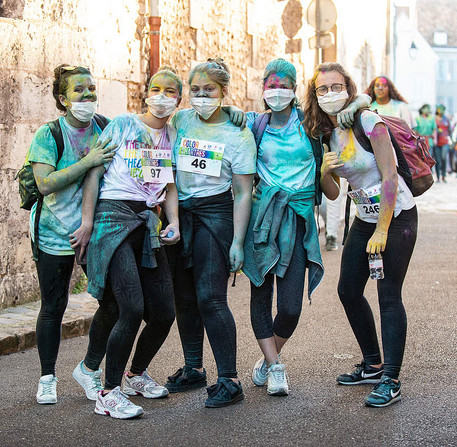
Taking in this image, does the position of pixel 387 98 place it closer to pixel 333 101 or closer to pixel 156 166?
pixel 333 101

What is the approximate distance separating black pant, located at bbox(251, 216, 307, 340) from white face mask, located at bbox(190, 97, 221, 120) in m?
0.75

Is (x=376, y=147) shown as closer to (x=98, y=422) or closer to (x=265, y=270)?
(x=265, y=270)

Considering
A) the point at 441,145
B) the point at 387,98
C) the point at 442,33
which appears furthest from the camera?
the point at 442,33

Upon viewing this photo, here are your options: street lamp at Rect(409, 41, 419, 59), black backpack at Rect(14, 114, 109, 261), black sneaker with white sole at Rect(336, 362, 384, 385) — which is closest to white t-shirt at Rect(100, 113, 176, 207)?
black backpack at Rect(14, 114, 109, 261)

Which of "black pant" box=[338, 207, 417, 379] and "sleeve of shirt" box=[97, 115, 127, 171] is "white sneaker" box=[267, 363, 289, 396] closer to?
"black pant" box=[338, 207, 417, 379]

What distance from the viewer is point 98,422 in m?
4.58

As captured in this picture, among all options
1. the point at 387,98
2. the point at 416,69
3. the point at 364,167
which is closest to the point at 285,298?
the point at 364,167

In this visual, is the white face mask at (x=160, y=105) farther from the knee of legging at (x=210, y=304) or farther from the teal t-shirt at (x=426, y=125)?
the teal t-shirt at (x=426, y=125)

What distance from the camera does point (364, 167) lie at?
489 cm

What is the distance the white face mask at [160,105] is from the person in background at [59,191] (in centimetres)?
31

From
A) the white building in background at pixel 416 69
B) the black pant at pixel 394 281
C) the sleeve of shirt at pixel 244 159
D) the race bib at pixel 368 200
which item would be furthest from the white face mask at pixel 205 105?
the white building in background at pixel 416 69

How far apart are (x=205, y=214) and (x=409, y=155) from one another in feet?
3.73

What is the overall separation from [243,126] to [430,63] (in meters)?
73.6

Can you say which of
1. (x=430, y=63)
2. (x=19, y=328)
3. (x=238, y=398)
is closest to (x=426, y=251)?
(x=19, y=328)
